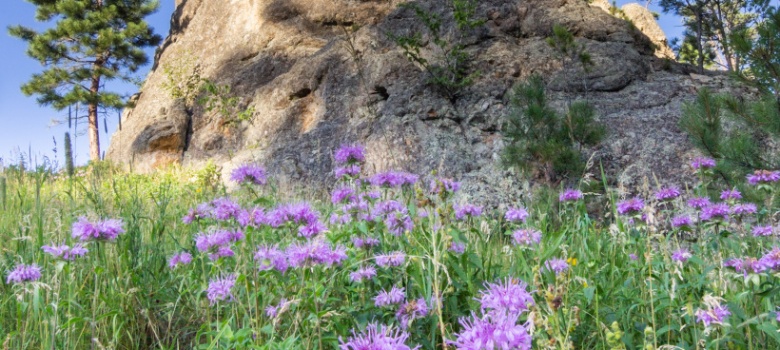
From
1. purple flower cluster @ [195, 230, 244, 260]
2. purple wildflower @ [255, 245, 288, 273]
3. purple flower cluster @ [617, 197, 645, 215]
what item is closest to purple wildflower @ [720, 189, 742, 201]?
purple flower cluster @ [617, 197, 645, 215]

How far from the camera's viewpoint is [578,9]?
25.9 feet

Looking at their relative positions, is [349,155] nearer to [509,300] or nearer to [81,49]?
[509,300]

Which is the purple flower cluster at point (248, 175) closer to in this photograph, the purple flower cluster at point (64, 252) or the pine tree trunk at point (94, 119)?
the purple flower cluster at point (64, 252)

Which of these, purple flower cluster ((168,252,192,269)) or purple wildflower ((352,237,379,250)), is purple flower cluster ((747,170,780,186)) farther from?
purple flower cluster ((168,252,192,269))

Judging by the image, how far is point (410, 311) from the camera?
56.3 inches

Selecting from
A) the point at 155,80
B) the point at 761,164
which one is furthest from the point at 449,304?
the point at 155,80

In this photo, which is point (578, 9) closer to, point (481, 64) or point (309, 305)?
point (481, 64)

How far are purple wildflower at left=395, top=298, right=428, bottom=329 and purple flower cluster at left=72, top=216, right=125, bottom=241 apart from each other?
955mm

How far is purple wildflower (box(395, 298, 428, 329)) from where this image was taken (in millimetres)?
1418

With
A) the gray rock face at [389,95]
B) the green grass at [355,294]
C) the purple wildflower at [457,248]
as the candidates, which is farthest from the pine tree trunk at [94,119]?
the purple wildflower at [457,248]

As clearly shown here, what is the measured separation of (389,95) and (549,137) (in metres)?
2.47

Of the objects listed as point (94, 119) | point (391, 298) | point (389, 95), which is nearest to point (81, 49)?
point (94, 119)

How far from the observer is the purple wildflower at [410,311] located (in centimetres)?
142

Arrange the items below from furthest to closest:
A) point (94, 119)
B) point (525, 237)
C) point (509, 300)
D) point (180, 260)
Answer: point (94, 119) → point (180, 260) → point (525, 237) → point (509, 300)
